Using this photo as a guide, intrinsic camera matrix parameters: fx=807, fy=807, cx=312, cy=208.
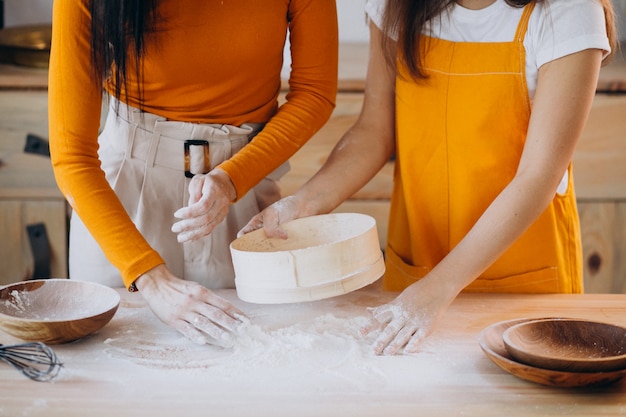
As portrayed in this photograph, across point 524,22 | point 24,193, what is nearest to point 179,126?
point 524,22

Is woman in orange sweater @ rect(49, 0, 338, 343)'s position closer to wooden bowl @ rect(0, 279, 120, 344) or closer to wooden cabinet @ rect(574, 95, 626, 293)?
wooden bowl @ rect(0, 279, 120, 344)

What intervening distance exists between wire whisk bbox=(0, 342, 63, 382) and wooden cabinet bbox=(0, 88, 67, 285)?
4.39ft

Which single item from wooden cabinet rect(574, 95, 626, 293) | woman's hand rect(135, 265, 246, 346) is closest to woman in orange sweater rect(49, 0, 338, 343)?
woman's hand rect(135, 265, 246, 346)

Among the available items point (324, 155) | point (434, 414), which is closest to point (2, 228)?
point (324, 155)

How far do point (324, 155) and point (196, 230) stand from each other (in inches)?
41.6

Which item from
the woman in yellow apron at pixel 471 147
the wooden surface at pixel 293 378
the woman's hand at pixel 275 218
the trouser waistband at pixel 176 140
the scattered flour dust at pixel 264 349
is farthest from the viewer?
the trouser waistband at pixel 176 140

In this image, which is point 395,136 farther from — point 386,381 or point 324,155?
point 324,155

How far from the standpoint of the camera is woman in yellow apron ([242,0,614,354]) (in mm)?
1259

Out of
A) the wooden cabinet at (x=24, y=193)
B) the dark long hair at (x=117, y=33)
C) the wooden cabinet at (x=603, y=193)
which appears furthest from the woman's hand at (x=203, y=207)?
the wooden cabinet at (x=603, y=193)

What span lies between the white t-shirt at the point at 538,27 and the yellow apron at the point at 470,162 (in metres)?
0.02

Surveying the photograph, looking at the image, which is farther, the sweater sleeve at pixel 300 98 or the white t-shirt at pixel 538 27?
the sweater sleeve at pixel 300 98

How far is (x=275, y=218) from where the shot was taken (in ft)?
4.53

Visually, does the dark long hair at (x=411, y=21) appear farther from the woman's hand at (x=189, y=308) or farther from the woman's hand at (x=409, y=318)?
the woman's hand at (x=189, y=308)

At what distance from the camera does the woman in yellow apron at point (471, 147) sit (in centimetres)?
126
